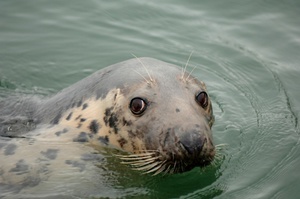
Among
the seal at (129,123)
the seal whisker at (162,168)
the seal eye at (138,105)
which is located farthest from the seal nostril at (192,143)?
the seal eye at (138,105)

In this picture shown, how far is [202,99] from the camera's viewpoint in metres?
5.50

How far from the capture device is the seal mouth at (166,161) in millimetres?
4953

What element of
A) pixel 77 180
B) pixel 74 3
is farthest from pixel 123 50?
pixel 77 180

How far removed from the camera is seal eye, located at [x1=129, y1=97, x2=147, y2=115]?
211 inches

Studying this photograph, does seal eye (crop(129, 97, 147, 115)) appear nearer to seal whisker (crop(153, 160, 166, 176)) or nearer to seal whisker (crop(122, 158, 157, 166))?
seal whisker (crop(122, 158, 157, 166))

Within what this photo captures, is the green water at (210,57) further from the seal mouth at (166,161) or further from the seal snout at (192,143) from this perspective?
the seal snout at (192,143)

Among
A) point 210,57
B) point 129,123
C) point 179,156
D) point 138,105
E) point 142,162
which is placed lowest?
point 142,162

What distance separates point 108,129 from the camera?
5.57 m

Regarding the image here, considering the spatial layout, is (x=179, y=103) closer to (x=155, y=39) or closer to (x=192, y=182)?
(x=192, y=182)

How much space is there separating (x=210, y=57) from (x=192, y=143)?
13.6 ft

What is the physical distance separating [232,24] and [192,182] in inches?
181

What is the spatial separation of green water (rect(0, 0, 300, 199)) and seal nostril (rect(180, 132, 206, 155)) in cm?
66

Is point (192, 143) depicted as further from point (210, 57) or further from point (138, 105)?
point (210, 57)

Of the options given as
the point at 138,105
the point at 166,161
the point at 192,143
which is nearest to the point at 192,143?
the point at 192,143
